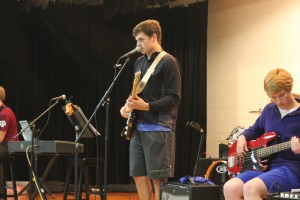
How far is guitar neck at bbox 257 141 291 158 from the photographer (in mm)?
3092

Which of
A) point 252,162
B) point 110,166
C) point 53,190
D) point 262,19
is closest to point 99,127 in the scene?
point 110,166

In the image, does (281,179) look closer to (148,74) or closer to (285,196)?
(285,196)

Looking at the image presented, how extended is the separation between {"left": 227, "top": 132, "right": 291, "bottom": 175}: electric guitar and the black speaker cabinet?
22cm

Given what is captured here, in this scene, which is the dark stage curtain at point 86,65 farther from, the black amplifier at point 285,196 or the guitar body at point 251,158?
the black amplifier at point 285,196

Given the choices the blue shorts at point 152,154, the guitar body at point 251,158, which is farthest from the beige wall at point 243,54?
the blue shorts at point 152,154

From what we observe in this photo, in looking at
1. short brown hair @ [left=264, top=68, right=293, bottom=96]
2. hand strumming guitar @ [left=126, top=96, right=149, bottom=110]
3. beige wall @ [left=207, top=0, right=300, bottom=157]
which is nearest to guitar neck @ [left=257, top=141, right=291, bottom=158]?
short brown hair @ [left=264, top=68, right=293, bottom=96]

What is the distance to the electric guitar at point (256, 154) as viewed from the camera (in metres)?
3.19

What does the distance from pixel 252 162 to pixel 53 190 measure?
4.79m

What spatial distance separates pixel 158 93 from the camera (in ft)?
12.3

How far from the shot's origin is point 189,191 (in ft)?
11.8

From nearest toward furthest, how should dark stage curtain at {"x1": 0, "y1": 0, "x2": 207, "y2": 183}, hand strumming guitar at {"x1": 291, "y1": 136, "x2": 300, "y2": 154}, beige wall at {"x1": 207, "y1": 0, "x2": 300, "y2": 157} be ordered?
1. hand strumming guitar at {"x1": 291, "y1": 136, "x2": 300, "y2": 154}
2. beige wall at {"x1": 207, "y1": 0, "x2": 300, "y2": 157}
3. dark stage curtain at {"x1": 0, "y1": 0, "x2": 207, "y2": 183}

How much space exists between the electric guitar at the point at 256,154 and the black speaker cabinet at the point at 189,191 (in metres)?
0.22

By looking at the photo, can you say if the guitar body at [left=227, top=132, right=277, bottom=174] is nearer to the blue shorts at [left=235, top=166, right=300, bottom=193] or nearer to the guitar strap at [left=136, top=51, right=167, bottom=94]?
the blue shorts at [left=235, top=166, right=300, bottom=193]

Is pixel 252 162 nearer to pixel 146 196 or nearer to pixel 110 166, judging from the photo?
pixel 146 196
